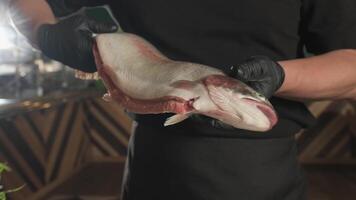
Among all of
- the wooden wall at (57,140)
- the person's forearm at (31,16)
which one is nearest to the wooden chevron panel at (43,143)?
the wooden wall at (57,140)

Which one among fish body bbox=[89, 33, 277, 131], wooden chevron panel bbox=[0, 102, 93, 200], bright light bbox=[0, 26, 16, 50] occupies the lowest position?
wooden chevron panel bbox=[0, 102, 93, 200]

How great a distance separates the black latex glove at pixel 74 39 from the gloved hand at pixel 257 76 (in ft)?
1.17

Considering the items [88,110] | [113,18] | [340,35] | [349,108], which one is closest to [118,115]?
[88,110]

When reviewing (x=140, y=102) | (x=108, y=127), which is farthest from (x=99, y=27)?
(x=108, y=127)

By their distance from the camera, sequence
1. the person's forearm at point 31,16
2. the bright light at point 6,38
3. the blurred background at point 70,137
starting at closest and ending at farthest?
the person's forearm at point 31,16 < the blurred background at point 70,137 < the bright light at point 6,38

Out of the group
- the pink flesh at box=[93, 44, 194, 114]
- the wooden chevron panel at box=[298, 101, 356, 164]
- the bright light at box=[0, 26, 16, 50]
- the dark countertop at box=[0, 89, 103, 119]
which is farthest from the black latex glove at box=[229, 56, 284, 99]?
the wooden chevron panel at box=[298, 101, 356, 164]

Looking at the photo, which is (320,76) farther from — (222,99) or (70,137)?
(70,137)

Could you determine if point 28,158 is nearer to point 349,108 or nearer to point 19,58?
point 19,58

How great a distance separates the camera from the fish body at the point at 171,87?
2.56 feet

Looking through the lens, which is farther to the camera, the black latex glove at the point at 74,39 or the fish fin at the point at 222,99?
the black latex glove at the point at 74,39

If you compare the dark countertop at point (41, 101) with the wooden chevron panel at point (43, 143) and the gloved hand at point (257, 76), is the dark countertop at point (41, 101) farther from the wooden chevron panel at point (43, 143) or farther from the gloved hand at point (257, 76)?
the gloved hand at point (257, 76)

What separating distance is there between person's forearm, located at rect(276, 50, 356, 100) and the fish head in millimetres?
197

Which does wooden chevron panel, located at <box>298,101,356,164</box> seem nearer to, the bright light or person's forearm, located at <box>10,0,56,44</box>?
the bright light

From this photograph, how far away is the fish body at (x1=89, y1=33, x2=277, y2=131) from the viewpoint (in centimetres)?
78
